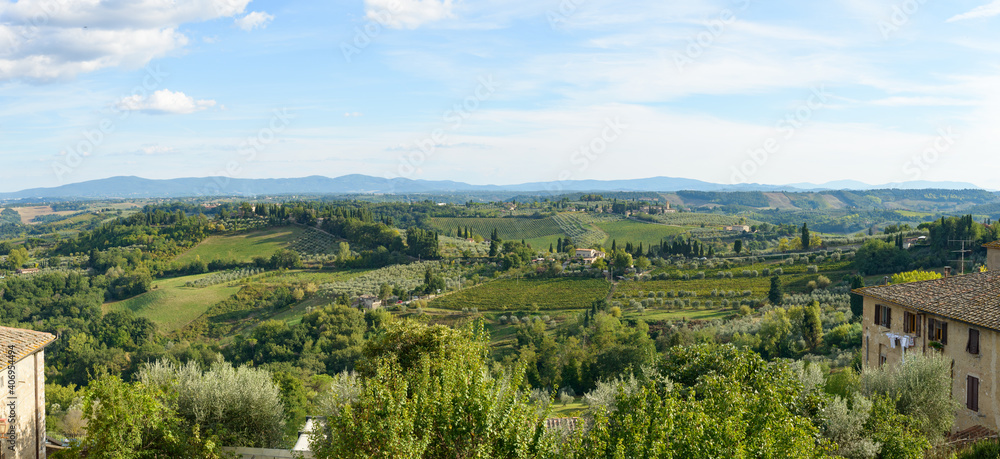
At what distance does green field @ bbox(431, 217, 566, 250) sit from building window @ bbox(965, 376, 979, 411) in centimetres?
8071

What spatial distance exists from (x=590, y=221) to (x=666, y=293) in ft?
236

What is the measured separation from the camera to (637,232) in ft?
338

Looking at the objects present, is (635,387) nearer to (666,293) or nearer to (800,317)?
(800,317)

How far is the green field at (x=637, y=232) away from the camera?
95.1m

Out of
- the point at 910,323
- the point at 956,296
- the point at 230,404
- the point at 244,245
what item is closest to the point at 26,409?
the point at 230,404

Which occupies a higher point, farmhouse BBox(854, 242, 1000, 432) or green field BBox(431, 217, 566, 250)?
farmhouse BBox(854, 242, 1000, 432)

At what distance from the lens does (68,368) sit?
43812 mm

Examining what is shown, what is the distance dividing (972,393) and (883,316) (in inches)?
146

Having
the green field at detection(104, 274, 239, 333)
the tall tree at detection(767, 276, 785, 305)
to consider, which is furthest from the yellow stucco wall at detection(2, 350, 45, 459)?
the green field at detection(104, 274, 239, 333)

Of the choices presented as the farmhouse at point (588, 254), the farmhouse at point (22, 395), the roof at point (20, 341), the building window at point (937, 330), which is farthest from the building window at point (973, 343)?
the farmhouse at point (588, 254)

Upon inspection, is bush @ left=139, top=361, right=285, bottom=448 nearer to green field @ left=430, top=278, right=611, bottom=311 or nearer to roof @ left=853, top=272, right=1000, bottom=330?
roof @ left=853, top=272, right=1000, bottom=330

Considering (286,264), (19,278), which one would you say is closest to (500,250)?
(286,264)

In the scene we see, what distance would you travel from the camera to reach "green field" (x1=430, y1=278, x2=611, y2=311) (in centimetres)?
5209

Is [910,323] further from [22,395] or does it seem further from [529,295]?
[529,295]
